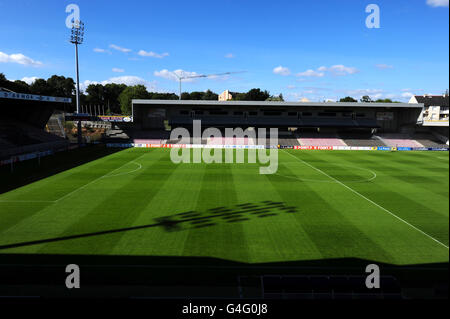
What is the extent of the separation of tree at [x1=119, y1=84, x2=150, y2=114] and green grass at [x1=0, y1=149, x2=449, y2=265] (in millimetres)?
84779

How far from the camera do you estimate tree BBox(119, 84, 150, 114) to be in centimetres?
10790

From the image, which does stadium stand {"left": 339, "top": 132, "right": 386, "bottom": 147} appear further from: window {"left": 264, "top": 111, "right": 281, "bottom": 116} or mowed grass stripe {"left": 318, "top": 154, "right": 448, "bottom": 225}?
mowed grass stripe {"left": 318, "top": 154, "right": 448, "bottom": 225}

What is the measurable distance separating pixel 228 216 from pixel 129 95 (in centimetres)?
10302

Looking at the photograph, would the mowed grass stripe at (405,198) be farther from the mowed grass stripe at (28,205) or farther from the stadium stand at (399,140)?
the stadium stand at (399,140)

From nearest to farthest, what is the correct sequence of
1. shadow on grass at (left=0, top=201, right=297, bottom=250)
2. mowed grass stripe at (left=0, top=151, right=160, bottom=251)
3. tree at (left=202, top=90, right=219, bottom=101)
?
mowed grass stripe at (left=0, top=151, right=160, bottom=251)
shadow on grass at (left=0, top=201, right=297, bottom=250)
tree at (left=202, top=90, right=219, bottom=101)

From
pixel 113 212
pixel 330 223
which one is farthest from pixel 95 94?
pixel 330 223

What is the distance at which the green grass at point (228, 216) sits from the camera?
1268 cm

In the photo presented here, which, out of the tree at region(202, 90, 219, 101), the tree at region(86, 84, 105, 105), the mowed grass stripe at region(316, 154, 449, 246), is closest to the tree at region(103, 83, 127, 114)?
the tree at region(86, 84, 105, 105)

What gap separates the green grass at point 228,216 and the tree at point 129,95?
278 feet

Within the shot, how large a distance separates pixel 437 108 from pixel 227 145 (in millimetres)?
74914

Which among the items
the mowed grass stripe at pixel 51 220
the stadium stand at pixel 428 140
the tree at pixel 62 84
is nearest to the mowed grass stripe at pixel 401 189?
the mowed grass stripe at pixel 51 220

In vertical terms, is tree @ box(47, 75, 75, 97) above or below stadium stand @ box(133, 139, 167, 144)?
above
